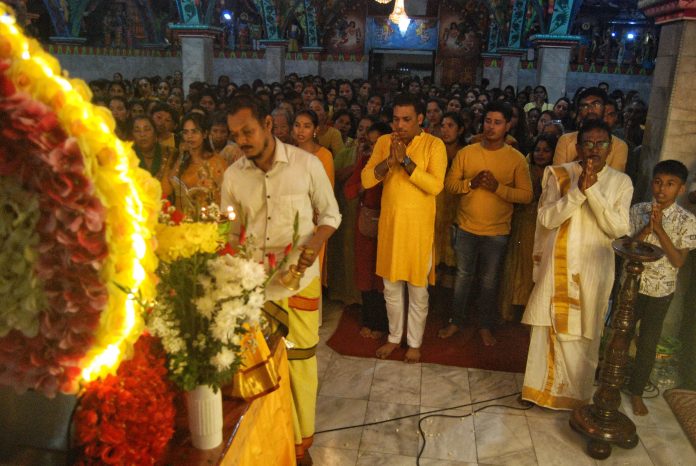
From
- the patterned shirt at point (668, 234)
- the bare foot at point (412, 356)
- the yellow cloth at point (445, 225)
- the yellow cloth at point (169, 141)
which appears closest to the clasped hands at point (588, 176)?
the patterned shirt at point (668, 234)

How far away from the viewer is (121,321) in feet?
4.83

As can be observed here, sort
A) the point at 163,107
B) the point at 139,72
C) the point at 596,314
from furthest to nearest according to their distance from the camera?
the point at 139,72 < the point at 163,107 < the point at 596,314

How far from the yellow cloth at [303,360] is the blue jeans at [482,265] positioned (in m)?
1.80

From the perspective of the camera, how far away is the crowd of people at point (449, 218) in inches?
118

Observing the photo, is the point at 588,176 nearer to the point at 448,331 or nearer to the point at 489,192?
the point at 489,192

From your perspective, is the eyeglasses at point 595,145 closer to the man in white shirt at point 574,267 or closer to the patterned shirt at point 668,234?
the man in white shirt at point 574,267

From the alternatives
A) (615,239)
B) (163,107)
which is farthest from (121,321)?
(163,107)

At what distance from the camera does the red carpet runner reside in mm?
4484

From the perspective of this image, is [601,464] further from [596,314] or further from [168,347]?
[168,347]

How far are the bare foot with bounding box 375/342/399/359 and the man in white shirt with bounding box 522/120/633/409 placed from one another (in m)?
1.05

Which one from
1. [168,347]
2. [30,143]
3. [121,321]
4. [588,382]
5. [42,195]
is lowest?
[588,382]

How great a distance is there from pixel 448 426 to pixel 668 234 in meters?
1.81

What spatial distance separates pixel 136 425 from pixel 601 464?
9.08ft

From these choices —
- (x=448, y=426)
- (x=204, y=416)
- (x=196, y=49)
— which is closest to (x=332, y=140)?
(x=448, y=426)
